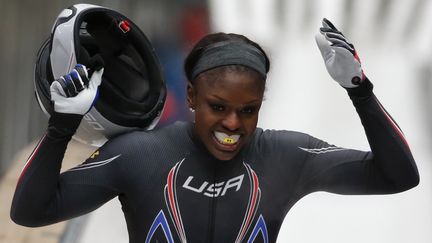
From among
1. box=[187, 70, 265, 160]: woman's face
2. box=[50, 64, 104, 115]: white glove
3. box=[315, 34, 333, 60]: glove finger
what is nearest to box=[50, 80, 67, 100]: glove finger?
box=[50, 64, 104, 115]: white glove

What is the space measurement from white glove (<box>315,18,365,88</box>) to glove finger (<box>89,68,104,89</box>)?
537mm

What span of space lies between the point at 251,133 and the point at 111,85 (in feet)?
1.36

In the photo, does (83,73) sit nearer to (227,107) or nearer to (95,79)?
(95,79)

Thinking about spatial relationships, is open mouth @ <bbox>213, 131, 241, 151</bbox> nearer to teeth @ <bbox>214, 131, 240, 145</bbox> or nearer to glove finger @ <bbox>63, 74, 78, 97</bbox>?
teeth @ <bbox>214, 131, 240, 145</bbox>

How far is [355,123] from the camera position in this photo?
5793mm

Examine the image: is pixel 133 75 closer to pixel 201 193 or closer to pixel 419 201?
pixel 201 193

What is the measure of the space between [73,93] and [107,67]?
1.26ft

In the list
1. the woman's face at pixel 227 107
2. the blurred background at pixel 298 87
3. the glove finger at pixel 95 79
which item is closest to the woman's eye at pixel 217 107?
the woman's face at pixel 227 107

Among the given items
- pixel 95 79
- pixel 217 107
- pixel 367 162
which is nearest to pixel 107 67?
pixel 95 79

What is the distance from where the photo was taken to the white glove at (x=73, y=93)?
6.68 ft

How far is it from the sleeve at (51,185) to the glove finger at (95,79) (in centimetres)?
9

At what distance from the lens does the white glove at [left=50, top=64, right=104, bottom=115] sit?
2.04 m

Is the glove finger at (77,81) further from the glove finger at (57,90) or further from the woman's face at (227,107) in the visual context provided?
the woman's face at (227,107)

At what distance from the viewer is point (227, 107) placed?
2.13m
